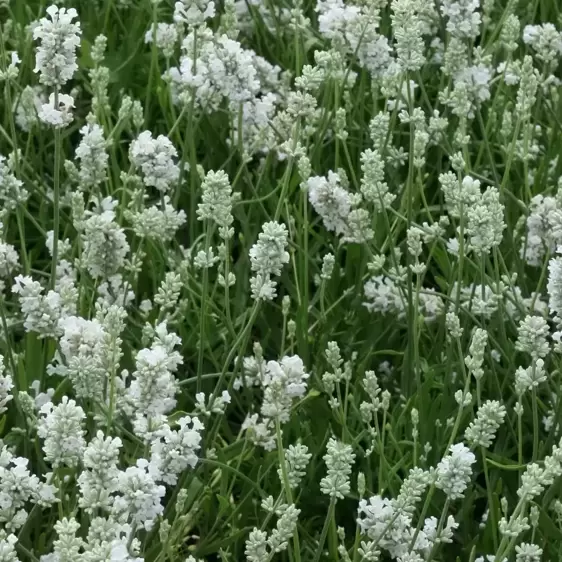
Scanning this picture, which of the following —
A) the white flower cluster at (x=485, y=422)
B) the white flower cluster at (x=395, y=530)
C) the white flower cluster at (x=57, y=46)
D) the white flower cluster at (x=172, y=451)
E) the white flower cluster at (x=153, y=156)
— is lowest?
the white flower cluster at (x=395, y=530)

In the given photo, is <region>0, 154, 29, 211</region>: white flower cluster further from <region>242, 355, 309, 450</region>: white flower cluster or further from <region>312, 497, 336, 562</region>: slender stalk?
<region>312, 497, 336, 562</region>: slender stalk

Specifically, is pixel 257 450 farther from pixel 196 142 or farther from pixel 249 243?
pixel 196 142

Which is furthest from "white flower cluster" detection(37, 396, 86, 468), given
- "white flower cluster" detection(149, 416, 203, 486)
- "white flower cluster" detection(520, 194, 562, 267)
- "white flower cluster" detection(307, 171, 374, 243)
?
"white flower cluster" detection(520, 194, 562, 267)

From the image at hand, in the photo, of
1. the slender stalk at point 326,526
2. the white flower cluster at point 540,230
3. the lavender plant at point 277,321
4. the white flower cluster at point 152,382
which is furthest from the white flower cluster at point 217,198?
the white flower cluster at point 540,230

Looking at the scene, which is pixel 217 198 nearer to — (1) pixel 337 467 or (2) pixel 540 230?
(1) pixel 337 467

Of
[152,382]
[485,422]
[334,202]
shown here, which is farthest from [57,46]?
[485,422]

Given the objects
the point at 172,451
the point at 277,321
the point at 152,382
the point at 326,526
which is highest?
the point at 152,382

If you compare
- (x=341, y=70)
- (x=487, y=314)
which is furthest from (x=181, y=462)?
(x=341, y=70)

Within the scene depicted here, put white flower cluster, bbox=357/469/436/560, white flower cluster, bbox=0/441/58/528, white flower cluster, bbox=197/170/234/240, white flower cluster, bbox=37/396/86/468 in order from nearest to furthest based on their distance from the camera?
white flower cluster, bbox=37/396/86/468, white flower cluster, bbox=0/441/58/528, white flower cluster, bbox=357/469/436/560, white flower cluster, bbox=197/170/234/240

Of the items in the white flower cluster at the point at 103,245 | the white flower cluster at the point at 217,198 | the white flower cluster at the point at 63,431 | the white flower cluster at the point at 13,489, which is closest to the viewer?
the white flower cluster at the point at 63,431

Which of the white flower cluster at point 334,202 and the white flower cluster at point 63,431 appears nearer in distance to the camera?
the white flower cluster at point 63,431

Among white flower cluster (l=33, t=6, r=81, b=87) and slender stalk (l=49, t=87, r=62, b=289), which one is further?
slender stalk (l=49, t=87, r=62, b=289)

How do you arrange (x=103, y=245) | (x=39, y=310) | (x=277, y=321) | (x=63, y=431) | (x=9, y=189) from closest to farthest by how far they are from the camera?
1. (x=63, y=431)
2. (x=39, y=310)
3. (x=103, y=245)
4. (x=9, y=189)
5. (x=277, y=321)

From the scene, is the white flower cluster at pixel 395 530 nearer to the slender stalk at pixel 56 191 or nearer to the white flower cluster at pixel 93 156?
the slender stalk at pixel 56 191
